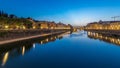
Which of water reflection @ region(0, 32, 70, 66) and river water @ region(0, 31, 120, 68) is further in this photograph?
water reflection @ region(0, 32, 70, 66)

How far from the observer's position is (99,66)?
18.4 metres

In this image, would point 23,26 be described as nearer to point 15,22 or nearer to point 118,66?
point 15,22

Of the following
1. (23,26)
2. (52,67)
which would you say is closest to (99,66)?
(52,67)

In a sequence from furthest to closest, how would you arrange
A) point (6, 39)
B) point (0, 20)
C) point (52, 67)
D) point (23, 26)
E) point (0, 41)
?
1. point (23, 26)
2. point (0, 20)
3. point (6, 39)
4. point (0, 41)
5. point (52, 67)

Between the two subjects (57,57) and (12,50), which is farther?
(12,50)

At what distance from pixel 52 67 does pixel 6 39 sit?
2861 centimetres

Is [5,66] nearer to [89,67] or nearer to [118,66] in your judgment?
[89,67]

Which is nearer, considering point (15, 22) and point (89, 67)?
point (89, 67)

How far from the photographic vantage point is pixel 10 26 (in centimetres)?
12075

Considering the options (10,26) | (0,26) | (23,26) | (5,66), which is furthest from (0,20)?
(5,66)

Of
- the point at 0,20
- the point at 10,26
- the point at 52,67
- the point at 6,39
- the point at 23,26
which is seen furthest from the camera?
the point at 23,26

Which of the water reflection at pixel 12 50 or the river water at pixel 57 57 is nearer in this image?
the river water at pixel 57 57

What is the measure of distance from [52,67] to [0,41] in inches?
986

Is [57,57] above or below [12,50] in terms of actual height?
below
